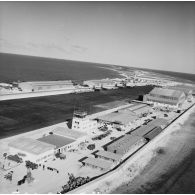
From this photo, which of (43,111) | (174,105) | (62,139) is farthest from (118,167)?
(174,105)

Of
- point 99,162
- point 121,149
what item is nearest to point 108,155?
point 99,162

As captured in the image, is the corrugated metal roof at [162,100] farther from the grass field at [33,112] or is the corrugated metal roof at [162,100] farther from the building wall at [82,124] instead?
the building wall at [82,124]

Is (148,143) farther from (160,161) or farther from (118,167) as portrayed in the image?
(118,167)

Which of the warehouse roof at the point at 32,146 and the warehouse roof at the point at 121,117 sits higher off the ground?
the warehouse roof at the point at 32,146

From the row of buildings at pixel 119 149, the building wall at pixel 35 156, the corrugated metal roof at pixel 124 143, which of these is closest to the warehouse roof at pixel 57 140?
the building wall at pixel 35 156

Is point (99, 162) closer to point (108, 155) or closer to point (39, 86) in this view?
Result: point (108, 155)

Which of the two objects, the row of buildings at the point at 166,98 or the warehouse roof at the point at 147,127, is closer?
the warehouse roof at the point at 147,127

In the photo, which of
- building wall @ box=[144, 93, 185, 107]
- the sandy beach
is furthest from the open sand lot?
building wall @ box=[144, 93, 185, 107]
